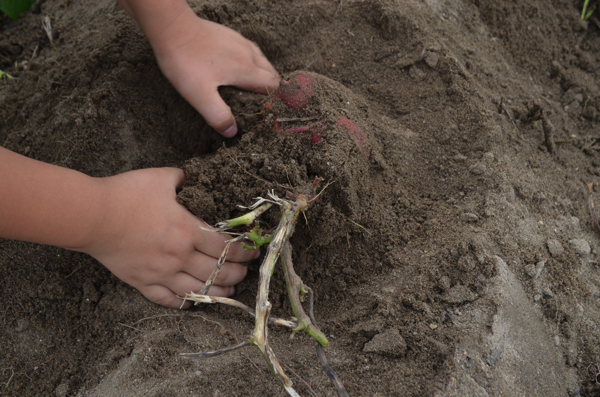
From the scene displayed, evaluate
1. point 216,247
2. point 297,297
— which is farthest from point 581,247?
point 216,247

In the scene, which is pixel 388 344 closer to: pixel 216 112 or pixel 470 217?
pixel 470 217

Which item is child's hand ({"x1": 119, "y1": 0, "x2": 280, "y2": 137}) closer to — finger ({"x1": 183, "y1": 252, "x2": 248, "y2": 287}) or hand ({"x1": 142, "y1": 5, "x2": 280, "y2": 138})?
hand ({"x1": 142, "y1": 5, "x2": 280, "y2": 138})

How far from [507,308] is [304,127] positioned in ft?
2.64

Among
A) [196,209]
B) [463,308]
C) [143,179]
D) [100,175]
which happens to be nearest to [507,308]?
[463,308]

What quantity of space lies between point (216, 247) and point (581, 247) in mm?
1241

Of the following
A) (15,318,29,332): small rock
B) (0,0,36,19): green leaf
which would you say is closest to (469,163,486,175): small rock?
(15,318,29,332): small rock

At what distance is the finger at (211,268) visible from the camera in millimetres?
1368

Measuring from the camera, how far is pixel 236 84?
164cm

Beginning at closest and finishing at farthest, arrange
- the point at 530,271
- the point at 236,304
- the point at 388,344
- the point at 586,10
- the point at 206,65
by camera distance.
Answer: the point at 236,304 < the point at 388,344 < the point at 530,271 < the point at 206,65 < the point at 586,10

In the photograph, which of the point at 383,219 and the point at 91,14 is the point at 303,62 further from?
the point at 91,14

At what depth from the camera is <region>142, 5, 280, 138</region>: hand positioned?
1.53m

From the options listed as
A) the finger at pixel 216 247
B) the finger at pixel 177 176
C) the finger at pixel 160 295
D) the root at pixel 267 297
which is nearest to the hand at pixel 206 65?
the finger at pixel 177 176

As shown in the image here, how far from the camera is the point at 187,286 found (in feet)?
4.54

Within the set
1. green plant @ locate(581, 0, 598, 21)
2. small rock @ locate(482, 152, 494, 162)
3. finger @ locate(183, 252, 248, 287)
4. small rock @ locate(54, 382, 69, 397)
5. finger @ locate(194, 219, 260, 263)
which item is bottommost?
small rock @ locate(54, 382, 69, 397)
